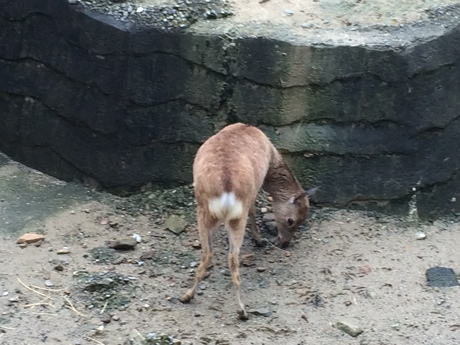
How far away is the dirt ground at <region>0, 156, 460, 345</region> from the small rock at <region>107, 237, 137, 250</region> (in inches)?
1.6

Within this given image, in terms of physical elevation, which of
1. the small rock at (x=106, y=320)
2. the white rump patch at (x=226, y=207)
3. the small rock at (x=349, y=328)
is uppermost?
the white rump patch at (x=226, y=207)

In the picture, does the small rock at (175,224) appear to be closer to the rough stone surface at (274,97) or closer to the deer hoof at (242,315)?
the rough stone surface at (274,97)

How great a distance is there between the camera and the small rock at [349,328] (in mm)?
4816

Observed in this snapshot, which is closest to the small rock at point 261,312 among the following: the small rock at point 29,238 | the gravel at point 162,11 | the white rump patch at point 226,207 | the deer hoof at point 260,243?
the white rump patch at point 226,207

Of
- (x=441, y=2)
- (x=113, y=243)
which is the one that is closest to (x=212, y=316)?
(x=113, y=243)

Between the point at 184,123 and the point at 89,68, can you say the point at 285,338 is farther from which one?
the point at 89,68

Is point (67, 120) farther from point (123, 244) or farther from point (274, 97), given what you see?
point (274, 97)

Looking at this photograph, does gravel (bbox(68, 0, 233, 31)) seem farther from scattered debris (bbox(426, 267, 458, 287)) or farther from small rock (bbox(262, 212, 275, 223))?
scattered debris (bbox(426, 267, 458, 287))

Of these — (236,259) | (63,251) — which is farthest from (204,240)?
(63,251)

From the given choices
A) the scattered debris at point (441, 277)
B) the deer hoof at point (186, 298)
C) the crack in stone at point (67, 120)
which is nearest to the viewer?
the deer hoof at point (186, 298)

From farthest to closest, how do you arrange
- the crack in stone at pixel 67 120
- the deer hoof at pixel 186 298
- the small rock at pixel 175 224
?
1. the crack in stone at pixel 67 120
2. the small rock at pixel 175 224
3. the deer hoof at pixel 186 298

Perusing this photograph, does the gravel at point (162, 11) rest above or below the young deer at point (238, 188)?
above

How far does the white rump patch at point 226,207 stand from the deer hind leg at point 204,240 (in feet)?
0.30

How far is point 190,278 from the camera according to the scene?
5297 mm
